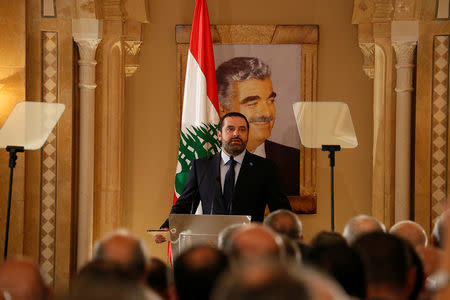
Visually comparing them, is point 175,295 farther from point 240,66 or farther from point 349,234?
point 240,66

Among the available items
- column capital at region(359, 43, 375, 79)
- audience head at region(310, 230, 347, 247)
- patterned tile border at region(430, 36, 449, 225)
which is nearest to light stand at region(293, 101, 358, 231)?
patterned tile border at region(430, 36, 449, 225)

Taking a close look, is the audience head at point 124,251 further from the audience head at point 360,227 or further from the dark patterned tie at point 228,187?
the dark patterned tie at point 228,187

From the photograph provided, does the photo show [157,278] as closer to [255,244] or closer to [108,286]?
[255,244]

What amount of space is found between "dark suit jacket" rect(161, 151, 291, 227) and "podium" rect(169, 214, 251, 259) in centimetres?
94

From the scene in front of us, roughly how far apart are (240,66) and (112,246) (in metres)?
4.49

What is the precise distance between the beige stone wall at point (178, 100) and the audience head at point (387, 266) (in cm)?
421

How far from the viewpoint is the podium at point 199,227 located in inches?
126

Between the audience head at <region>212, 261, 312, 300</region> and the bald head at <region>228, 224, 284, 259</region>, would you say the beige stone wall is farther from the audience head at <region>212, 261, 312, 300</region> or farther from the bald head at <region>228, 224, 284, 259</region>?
the audience head at <region>212, 261, 312, 300</region>

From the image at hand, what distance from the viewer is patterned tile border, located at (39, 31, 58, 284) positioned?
543 centimetres

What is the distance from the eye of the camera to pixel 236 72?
599 centimetres

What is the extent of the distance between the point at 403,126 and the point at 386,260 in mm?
4081

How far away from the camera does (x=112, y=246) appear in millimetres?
1679

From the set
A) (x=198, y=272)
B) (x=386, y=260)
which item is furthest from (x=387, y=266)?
(x=198, y=272)

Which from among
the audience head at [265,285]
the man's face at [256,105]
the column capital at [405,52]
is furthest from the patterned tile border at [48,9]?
the audience head at [265,285]
